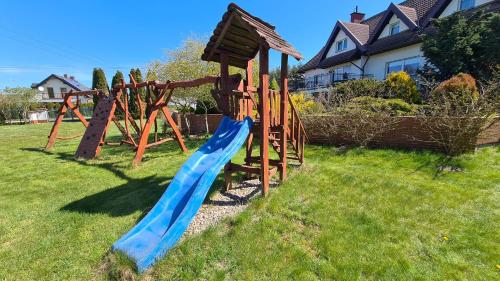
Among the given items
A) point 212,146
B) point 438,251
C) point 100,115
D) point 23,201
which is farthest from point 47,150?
point 438,251

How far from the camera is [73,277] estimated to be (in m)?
2.90

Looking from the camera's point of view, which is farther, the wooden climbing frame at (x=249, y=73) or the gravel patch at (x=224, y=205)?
the wooden climbing frame at (x=249, y=73)

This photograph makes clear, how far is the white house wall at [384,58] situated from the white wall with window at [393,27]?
174 cm

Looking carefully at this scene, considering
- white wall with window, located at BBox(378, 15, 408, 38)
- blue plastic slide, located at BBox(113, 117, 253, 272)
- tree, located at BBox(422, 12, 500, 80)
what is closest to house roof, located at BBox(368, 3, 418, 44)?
white wall with window, located at BBox(378, 15, 408, 38)

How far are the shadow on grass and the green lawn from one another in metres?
0.02

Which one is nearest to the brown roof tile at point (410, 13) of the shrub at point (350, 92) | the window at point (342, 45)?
the window at point (342, 45)

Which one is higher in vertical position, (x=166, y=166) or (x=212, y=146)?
(x=212, y=146)

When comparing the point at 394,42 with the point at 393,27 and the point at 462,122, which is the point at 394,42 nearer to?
the point at 393,27

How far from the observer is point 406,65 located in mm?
16000

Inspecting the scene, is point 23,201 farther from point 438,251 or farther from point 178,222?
point 438,251

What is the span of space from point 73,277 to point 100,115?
287 inches

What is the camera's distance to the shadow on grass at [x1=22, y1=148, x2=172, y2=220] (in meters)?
4.51

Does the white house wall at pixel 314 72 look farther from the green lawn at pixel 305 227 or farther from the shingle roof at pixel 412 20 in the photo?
the green lawn at pixel 305 227

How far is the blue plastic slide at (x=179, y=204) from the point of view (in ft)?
Answer: 10.1
